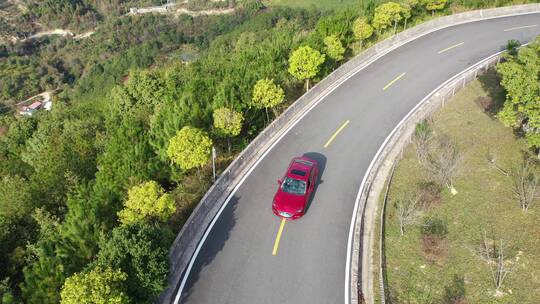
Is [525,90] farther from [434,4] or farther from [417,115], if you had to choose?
[434,4]

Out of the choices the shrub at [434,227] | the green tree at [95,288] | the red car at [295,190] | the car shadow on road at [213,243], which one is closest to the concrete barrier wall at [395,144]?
the shrub at [434,227]

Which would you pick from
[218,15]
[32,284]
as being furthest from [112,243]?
[218,15]

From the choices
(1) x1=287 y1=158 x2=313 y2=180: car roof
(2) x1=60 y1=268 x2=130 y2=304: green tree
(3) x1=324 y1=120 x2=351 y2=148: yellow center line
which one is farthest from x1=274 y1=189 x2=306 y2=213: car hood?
(2) x1=60 y1=268 x2=130 y2=304: green tree

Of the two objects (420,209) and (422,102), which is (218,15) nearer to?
(422,102)

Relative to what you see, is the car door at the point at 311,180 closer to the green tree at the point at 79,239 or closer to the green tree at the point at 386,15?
the green tree at the point at 79,239

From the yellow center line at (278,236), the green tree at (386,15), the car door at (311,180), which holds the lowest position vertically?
the yellow center line at (278,236)

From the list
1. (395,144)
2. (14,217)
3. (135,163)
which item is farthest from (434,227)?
(14,217)
